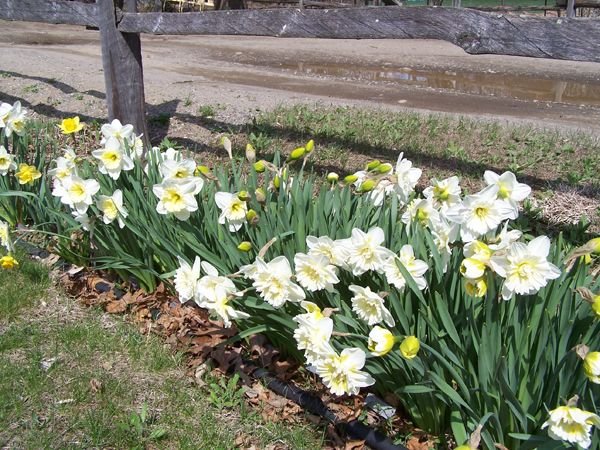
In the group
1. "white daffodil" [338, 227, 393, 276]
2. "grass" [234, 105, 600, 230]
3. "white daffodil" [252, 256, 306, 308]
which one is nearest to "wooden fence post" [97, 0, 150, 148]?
"grass" [234, 105, 600, 230]

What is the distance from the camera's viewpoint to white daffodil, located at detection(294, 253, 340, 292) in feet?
6.91

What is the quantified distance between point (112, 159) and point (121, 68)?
2.25 meters

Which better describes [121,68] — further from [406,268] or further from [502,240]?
[502,240]

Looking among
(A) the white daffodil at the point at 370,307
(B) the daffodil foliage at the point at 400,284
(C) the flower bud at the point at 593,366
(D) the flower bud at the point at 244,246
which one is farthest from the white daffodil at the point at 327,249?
(C) the flower bud at the point at 593,366

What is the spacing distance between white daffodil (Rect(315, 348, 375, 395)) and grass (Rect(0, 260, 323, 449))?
460 millimetres

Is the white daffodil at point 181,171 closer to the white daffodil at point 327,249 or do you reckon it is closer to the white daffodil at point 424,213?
the white daffodil at point 327,249

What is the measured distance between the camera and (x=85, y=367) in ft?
8.82

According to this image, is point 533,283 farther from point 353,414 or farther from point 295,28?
point 295,28

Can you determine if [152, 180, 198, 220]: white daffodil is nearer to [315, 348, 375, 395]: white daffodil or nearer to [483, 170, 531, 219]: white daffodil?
[315, 348, 375, 395]: white daffodil

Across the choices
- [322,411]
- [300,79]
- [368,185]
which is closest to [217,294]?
[322,411]

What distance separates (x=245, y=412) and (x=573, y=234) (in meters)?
2.26

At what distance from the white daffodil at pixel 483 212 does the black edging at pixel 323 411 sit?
0.77 metres

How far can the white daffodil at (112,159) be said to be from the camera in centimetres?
282

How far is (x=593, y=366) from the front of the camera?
1.60m
